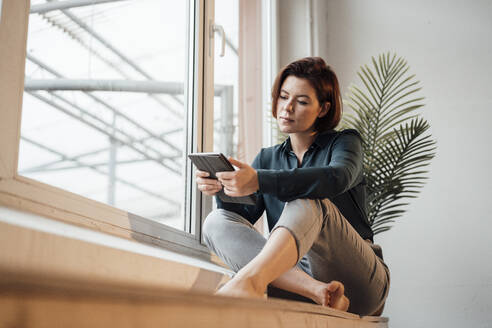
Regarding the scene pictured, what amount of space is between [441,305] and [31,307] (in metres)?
3.11

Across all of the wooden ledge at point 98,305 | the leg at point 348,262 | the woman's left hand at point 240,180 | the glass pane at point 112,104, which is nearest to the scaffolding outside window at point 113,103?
the glass pane at point 112,104

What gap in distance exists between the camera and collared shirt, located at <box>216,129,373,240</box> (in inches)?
55.9

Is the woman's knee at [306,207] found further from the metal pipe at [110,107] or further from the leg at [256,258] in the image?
the metal pipe at [110,107]

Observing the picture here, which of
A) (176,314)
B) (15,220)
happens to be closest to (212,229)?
(15,220)

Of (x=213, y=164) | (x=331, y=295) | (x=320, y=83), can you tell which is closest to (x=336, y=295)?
(x=331, y=295)

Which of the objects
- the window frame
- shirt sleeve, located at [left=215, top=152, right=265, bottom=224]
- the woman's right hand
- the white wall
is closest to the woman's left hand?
the woman's right hand

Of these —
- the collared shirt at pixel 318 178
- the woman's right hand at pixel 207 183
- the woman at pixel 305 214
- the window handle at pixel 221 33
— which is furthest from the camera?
the window handle at pixel 221 33

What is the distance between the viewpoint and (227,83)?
9.43 feet

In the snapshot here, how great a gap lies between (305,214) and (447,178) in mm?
2010

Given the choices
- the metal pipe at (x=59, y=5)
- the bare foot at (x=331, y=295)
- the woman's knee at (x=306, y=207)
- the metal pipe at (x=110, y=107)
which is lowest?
the bare foot at (x=331, y=295)

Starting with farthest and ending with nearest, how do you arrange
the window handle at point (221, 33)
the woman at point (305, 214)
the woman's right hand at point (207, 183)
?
1. the window handle at point (221, 33)
2. the woman's right hand at point (207, 183)
3. the woman at point (305, 214)

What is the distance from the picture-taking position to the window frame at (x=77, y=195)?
45.6 inches

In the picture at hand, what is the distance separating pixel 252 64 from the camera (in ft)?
10.2

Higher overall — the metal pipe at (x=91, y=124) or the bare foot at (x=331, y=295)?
the metal pipe at (x=91, y=124)
